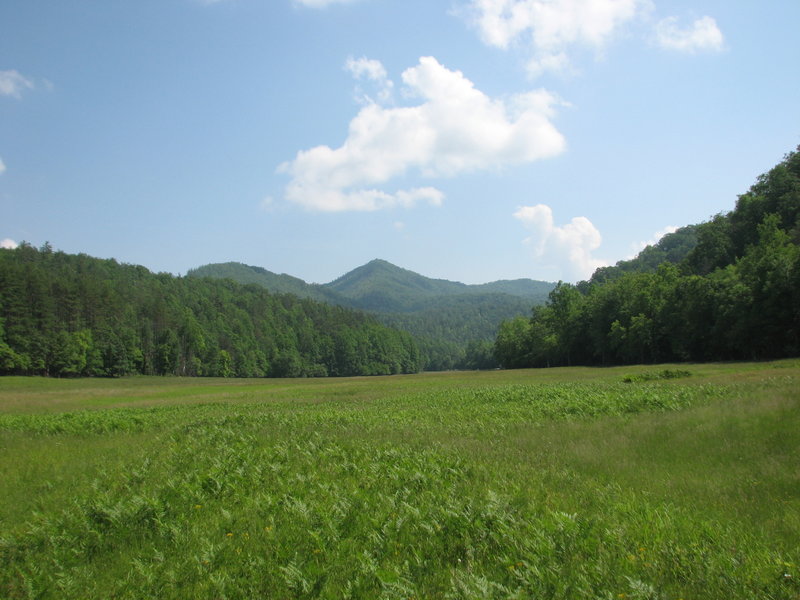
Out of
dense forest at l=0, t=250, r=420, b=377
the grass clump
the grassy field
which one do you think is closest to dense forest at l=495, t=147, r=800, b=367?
the grass clump

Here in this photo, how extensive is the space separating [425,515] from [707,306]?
71.6m

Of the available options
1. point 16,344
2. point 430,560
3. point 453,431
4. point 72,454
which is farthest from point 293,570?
point 16,344

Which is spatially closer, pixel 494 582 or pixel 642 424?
pixel 494 582

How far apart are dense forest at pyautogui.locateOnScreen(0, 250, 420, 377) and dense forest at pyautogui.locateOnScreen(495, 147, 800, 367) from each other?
2699 inches

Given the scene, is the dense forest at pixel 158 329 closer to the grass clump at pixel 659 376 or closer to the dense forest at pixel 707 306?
the dense forest at pixel 707 306

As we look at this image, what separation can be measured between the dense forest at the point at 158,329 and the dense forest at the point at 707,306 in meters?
68.5

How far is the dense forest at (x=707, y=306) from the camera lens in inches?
2188

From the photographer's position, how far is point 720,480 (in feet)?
31.3

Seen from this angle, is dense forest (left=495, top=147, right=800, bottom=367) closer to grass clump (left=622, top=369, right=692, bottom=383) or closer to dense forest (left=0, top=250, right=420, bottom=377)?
grass clump (left=622, top=369, right=692, bottom=383)

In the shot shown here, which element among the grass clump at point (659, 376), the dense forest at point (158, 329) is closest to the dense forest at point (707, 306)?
the grass clump at point (659, 376)

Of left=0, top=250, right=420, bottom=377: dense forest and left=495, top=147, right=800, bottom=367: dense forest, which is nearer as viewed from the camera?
left=495, top=147, right=800, bottom=367: dense forest

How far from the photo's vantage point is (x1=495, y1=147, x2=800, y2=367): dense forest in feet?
182

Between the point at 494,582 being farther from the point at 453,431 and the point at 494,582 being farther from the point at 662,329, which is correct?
the point at 662,329

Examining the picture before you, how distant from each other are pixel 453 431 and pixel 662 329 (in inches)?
2708
